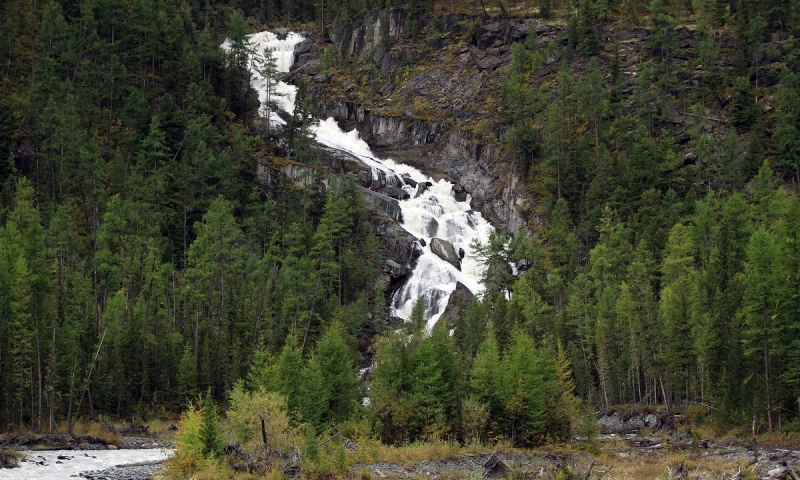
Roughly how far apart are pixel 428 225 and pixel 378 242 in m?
9.50

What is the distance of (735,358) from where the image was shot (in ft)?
155

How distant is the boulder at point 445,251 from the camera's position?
100625 mm

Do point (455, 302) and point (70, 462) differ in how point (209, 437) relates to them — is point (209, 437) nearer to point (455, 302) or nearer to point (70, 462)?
point (70, 462)

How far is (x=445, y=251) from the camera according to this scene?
101812mm

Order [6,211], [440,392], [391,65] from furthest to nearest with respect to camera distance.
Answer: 1. [391,65]
2. [6,211]
3. [440,392]

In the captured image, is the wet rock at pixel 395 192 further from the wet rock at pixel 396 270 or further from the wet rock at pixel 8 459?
the wet rock at pixel 8 459

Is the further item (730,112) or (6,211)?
(730,112)

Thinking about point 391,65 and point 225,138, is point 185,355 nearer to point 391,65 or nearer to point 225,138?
point 225,138

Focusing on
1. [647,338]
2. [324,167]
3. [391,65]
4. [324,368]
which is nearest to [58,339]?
[324,368]

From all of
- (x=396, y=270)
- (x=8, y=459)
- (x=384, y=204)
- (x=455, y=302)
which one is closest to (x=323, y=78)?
(x=384, y=204)

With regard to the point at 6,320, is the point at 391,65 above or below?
above

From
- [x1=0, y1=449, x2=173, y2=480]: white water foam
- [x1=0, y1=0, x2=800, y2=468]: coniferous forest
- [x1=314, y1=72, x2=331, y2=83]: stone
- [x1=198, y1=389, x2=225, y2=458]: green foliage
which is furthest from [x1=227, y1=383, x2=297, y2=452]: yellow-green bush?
[x1=314, y1=72, x2=331, y2=83]: stone

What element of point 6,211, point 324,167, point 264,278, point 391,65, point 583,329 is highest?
Answer: point 391,65

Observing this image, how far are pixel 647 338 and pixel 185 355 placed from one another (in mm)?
37599
